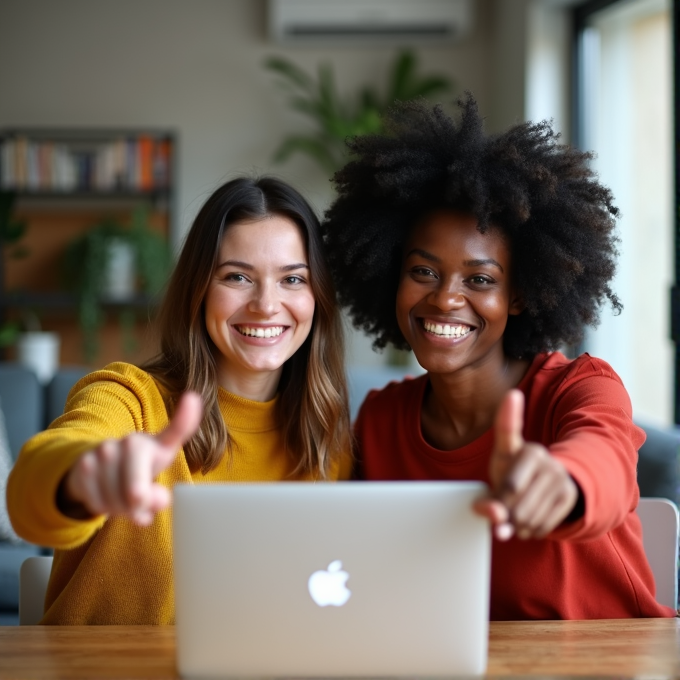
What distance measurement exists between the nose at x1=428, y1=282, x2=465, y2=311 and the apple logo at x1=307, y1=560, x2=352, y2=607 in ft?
2.14

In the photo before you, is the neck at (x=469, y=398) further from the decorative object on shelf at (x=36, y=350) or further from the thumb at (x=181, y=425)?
the decorative object on shelf at (x=36, y=350)

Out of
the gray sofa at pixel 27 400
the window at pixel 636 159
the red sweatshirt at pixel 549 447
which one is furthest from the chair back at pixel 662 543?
the window at pixel 636 159

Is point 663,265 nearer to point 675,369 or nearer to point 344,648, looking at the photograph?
point 675,369

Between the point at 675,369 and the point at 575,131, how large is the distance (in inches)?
91.7

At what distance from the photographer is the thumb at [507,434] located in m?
1.03

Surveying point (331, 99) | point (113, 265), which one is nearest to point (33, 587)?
point (113, 265)

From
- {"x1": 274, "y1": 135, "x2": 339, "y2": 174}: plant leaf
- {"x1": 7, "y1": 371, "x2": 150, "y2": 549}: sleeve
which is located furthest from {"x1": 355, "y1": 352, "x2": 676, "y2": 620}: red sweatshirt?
{"x1": 274, "y1": 135, "x2": 339, "y2": 174}: plant leaf

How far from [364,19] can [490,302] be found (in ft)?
13.0

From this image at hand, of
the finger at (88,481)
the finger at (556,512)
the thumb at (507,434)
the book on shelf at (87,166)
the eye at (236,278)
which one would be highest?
the book on shelf at (87,166)

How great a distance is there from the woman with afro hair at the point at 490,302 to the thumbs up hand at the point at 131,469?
640 millimetres

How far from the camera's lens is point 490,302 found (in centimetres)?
164

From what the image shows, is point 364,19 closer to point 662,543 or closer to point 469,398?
point 469,398

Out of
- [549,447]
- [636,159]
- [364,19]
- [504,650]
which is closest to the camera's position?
[504,650]

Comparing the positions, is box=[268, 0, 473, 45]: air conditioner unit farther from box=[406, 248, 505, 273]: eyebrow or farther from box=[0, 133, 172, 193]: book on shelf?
box=[406, 248, 505, 273]: eyebrow
